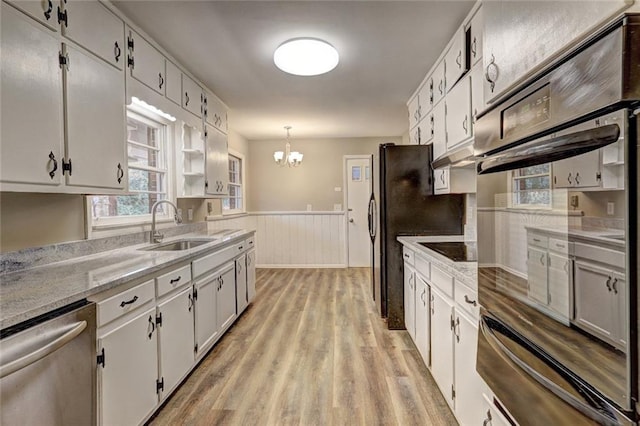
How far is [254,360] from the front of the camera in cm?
262

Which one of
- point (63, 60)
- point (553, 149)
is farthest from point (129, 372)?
point (553, 149)

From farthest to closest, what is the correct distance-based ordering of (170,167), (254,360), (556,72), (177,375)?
1. (170,167)
2. (254,360)
3. (177,375)
4. (556,72)

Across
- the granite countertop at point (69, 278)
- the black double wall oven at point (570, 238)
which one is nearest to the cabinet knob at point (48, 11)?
the granite countertop at point (69, 278)

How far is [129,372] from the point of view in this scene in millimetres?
1607

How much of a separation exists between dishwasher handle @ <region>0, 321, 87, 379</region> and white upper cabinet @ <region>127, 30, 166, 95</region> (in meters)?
1.72

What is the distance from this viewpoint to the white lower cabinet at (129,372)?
1.44m

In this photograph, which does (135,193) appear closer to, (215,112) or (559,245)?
(215,112)

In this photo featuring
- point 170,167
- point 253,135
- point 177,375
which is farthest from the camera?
point 253,135

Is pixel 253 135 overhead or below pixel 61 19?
overhead

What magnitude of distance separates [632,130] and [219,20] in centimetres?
237

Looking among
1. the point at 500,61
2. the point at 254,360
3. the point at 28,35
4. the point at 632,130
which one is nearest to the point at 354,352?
the point at 254,360

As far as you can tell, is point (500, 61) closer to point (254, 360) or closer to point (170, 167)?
point (254, 360)

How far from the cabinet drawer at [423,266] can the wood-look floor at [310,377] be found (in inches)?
28.6

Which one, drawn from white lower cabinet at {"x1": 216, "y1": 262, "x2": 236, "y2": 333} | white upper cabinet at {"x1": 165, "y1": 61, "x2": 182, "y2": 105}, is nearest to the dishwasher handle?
white lower cabinet at {"x1": 216, "y1": 262, "x2": 236, "y2": 333}
